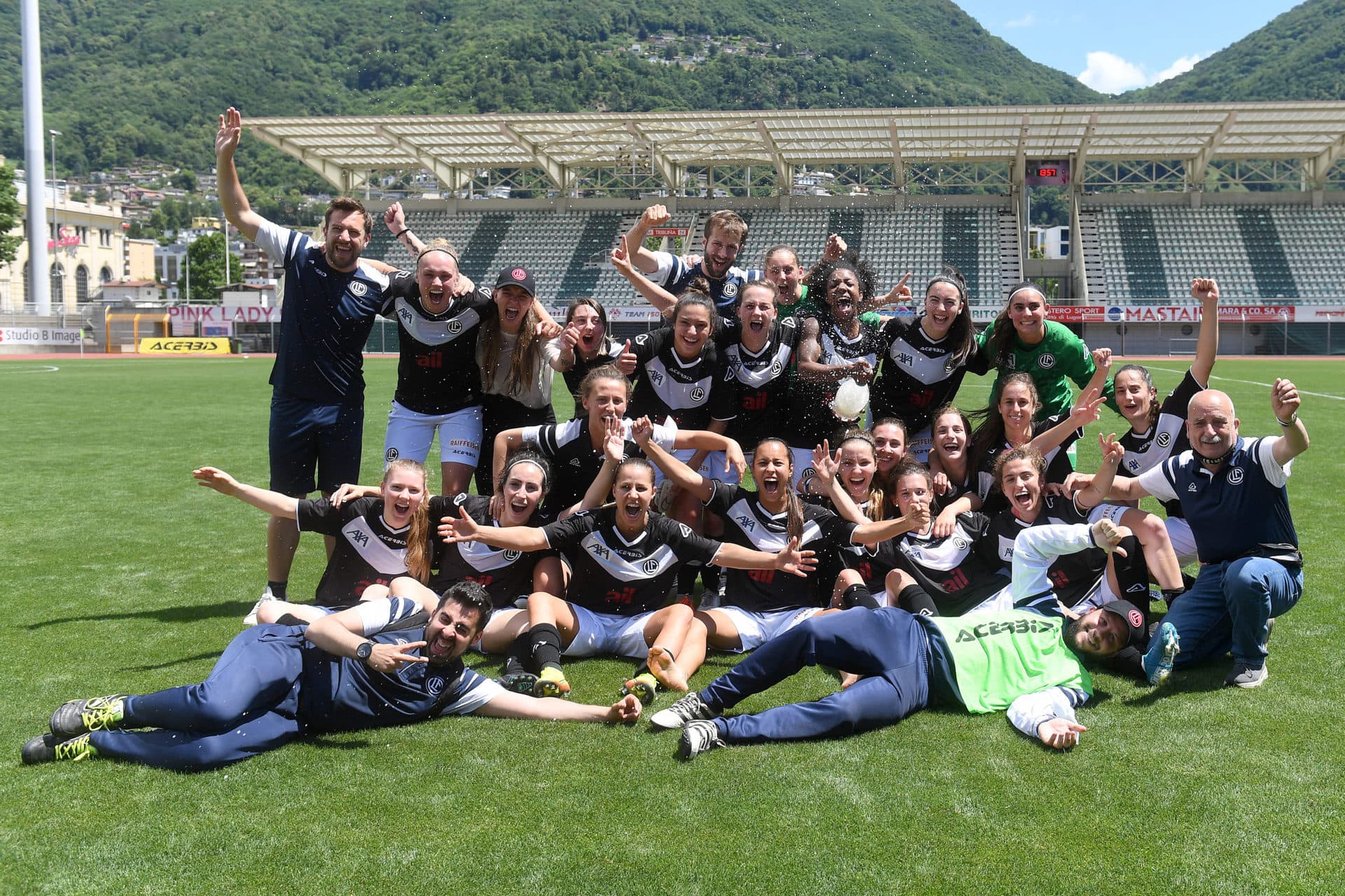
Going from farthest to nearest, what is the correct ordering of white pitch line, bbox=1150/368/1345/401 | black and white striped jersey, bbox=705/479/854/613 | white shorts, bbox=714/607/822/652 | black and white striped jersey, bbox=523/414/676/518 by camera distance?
white pitch line, bbox=1150/368/1345/401
black and white striped jersey, bbox=523/414/676/518
black and white striped jersey, bbox=705/479/854/613
white shorts, bbox=714/607/822/652

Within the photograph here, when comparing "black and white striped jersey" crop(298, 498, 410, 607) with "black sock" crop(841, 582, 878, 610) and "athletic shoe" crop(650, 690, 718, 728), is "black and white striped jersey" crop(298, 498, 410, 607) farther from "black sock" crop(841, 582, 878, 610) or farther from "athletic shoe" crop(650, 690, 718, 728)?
"black sock" crop(841, 582, 878, 610)

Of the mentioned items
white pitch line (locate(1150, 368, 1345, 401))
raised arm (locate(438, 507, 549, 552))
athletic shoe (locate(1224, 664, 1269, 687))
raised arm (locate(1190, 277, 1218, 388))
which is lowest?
athletic shoe (locate(1224, 664, 1269, 687))

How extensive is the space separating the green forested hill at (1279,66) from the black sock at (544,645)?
91.4 meters

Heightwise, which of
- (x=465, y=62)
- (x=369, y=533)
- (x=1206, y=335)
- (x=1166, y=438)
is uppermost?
(x=465, y=62)

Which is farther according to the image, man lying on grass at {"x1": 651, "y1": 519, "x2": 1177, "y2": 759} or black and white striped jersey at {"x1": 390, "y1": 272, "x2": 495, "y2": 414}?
black and white striped jersey at {"x1": 390, "y1": 272, "x2": 495, "y2": 414}

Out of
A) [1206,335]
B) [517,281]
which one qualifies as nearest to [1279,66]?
[1206,335]

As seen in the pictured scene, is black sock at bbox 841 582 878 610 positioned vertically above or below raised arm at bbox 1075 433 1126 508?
below

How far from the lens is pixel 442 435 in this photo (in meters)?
6.44

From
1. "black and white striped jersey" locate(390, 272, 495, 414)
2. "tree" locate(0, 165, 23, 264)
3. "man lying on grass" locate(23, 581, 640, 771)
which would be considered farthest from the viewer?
"tree" locate(0, 165, 23, 264)

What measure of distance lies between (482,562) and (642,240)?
230 cm

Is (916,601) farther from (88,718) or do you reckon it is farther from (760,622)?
(88,718)

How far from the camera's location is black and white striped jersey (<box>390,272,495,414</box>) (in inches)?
245

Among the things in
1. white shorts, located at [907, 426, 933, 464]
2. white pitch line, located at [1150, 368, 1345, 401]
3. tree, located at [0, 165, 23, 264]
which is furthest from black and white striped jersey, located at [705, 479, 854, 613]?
tree, located at [0, 165, 23, 264]

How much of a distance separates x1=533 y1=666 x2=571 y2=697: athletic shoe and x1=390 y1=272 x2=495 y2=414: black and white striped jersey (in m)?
2.21
